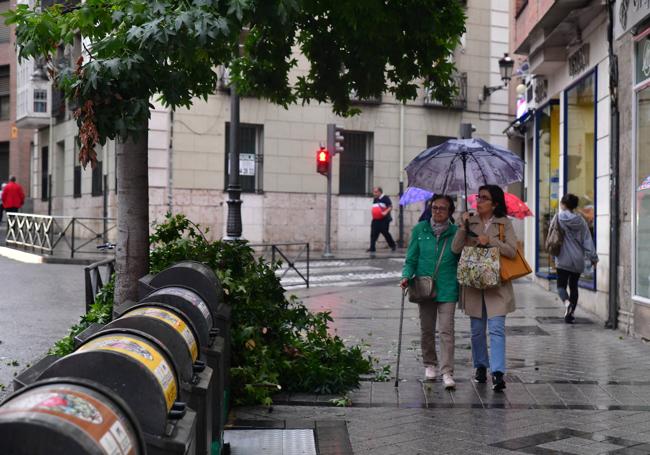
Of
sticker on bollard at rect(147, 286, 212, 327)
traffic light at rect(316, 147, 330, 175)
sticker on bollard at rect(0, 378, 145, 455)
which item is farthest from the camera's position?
traffic light at rect(316, 147, 330, 175)

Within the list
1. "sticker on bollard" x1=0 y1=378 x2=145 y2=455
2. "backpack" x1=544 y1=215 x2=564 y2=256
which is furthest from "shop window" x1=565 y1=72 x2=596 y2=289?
"sticker on bollard" x1=0 y1=378 x2=145 y2=455

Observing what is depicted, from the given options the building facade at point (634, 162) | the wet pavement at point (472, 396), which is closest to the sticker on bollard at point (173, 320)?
the wet pavement at point (472, 396)

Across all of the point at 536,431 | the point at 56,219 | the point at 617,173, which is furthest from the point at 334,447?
the point at 56,219

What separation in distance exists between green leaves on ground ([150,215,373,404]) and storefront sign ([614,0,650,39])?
5.29 m

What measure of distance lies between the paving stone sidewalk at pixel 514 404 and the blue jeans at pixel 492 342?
23cm

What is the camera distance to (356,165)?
28.4 metres

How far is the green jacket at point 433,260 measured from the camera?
8.11m

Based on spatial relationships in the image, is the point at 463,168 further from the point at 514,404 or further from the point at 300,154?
the point at 300,154

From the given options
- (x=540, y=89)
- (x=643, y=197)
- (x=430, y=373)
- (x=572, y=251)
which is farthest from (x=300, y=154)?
(x=430, y=373)

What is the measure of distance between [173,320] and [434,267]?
4312mm

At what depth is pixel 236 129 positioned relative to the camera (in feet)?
49.3

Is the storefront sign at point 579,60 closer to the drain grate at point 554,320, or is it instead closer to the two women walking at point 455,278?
the drain grate at point 554,320

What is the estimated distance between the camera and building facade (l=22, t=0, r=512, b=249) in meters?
25.8

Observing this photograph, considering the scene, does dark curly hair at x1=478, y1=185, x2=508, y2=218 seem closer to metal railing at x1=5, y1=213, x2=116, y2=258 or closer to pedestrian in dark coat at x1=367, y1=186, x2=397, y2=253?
Answer: metal railing at x1=5, y1=213, x2=116, y2=258
